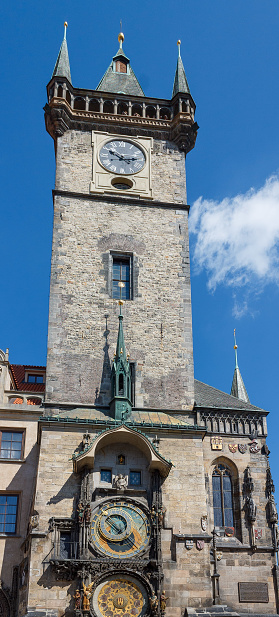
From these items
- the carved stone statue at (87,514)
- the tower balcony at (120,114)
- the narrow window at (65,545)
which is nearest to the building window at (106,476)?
the carved stone statue at (87,514)

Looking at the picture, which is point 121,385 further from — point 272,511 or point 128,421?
point 272,511

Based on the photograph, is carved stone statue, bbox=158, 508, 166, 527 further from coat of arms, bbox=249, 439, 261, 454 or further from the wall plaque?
coat of arms, bbox=249, 439, 261, 454

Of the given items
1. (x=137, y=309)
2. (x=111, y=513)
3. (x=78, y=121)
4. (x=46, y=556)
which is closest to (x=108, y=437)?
(x=111, y=513)

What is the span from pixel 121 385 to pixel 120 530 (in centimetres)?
452

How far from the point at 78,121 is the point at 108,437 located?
13.1 metres

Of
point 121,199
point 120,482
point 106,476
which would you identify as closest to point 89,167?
point 121,199

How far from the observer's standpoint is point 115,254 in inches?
1077

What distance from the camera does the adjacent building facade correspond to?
68.8ft

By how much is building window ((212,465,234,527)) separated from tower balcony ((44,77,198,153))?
12.5 meters

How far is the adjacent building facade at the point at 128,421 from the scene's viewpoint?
68.8 feet

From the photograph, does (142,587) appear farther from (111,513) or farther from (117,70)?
(117,70)

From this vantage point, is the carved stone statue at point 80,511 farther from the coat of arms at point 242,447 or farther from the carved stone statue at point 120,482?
the coat of arms at point 242,447

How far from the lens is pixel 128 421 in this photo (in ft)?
76.0

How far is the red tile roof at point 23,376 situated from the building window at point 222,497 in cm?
786
